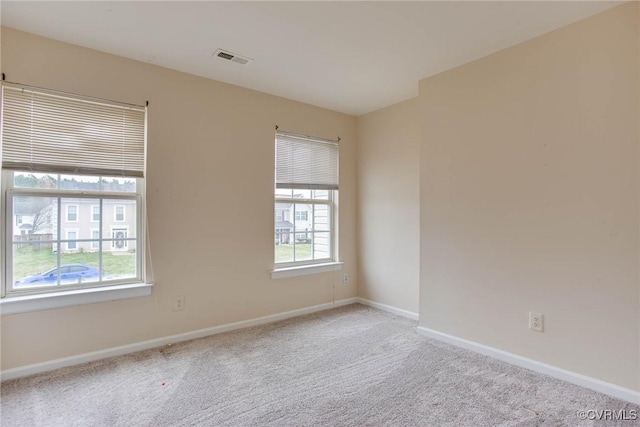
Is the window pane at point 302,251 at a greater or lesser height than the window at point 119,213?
lesser

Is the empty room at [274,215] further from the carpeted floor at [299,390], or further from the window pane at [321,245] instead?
the window pane at [321,245]

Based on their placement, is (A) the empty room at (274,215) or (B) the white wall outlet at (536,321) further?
(B) the white wall outlet at (536,321)

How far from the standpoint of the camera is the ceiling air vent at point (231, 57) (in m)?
2.64

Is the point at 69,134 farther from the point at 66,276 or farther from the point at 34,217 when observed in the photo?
the point at 66,276

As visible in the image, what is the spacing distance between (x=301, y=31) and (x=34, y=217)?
2391mm

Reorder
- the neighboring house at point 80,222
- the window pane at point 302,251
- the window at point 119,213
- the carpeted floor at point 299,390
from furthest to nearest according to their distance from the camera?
the window pane at point 302,251, the window at point 119,213, the neighboring house at point 80,222, the carpeted floor at point 299,390

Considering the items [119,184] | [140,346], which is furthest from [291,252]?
[119,184]

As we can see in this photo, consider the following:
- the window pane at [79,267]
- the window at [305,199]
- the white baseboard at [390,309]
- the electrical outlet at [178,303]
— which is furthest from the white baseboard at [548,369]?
the window pane at [79,267]

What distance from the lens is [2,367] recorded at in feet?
7.47

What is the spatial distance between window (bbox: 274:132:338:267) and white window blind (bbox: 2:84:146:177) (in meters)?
1.44

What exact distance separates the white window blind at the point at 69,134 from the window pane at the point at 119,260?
23.8 inches

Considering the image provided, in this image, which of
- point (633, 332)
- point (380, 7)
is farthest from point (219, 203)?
point (633, 332)

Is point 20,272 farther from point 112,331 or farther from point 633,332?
point 633,332

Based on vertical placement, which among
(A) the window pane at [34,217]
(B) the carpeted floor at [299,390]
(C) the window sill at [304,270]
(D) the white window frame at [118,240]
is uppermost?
(A) the window pane at [34,217]
